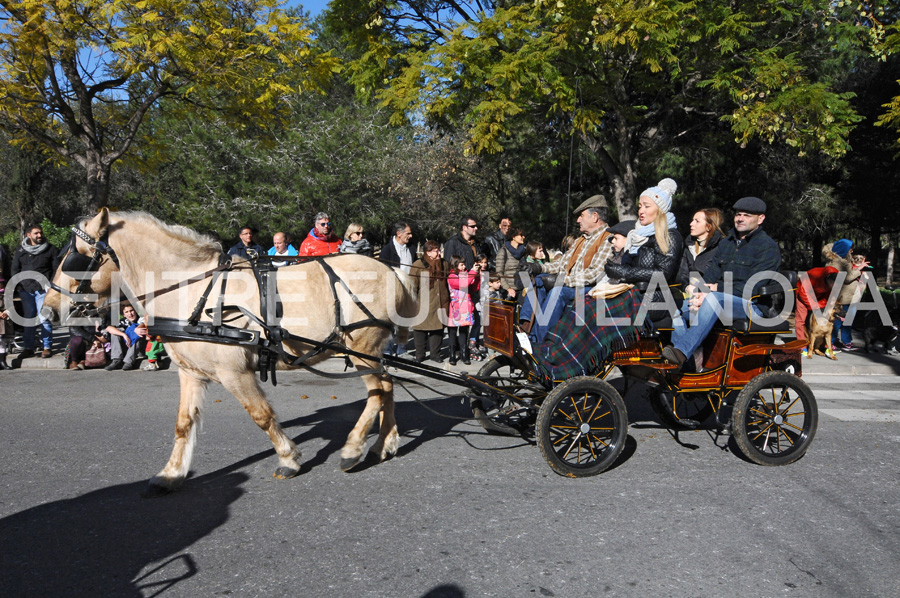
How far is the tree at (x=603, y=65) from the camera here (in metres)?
10.8

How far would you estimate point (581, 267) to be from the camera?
5.36 m

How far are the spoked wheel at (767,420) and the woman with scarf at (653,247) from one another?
87 centimetres

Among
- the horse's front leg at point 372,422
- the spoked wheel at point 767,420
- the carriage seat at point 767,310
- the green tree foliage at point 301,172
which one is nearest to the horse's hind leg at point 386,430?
the horse's front leg at point 372,422

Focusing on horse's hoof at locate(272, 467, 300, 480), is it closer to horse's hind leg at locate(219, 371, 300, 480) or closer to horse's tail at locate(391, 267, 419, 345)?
horse's hind leg at locate(219, 371, 300, 480)

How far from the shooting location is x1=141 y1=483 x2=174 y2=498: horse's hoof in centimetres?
448

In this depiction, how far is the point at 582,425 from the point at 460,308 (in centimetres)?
495

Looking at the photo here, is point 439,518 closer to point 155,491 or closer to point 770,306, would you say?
point 155,491

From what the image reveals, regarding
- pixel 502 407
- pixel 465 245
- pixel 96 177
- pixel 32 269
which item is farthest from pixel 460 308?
pixel 96 177

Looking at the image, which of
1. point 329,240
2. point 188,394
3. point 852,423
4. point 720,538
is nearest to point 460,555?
point 720,538

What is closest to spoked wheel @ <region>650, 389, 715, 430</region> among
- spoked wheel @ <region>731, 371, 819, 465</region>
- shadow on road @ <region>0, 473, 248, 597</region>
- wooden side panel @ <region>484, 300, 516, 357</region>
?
spoked wheel @ <region>731, 371, 819, 465</region>

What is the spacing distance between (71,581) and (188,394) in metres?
1.59

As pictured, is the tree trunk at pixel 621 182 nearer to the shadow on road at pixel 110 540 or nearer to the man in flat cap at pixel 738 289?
the man in flat cap at pixel 738 289

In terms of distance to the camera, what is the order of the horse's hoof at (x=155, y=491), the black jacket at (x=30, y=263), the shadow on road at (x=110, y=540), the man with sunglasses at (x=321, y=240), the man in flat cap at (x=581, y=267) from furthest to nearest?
the black jacket at (x=30, y=263), the man with sunglasses at (x=321, y=240), the man in flat cap at (x=581, y=267), the horse's hoof at (x=155, y=491), the shadow on road at (x=110, y=540)

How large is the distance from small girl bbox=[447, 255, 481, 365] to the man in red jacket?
209 inches
